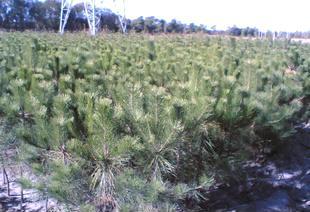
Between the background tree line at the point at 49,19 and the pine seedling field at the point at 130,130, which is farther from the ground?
the background tree line at the point at 49,19

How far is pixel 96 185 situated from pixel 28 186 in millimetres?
443

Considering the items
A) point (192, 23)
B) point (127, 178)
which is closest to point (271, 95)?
point (127, 178)

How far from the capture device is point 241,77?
4078mm

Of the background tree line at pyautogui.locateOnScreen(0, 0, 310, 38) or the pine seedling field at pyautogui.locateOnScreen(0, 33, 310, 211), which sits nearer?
the pine seedling field at pyautogui.locateOnScreen(0, 33, 310, 211)

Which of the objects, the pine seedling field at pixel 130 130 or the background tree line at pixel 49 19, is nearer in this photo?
the pine seedling field at pixel 130 130

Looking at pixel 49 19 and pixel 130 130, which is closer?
pixel 130 130

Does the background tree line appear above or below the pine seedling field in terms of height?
above

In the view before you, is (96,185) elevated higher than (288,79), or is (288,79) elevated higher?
(288,79)

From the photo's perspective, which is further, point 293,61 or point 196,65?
point 293,61

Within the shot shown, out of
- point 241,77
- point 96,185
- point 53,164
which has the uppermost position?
point 241,77

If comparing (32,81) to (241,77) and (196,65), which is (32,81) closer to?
(196,65)

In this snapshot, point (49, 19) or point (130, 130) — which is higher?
point (49, 19)

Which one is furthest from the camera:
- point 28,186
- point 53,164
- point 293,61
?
point 293,61

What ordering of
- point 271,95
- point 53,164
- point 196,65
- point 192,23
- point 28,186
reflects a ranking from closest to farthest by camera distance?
point 53,164 < point 28,186 < point 196,65 < point 271,95 < point 192,23
